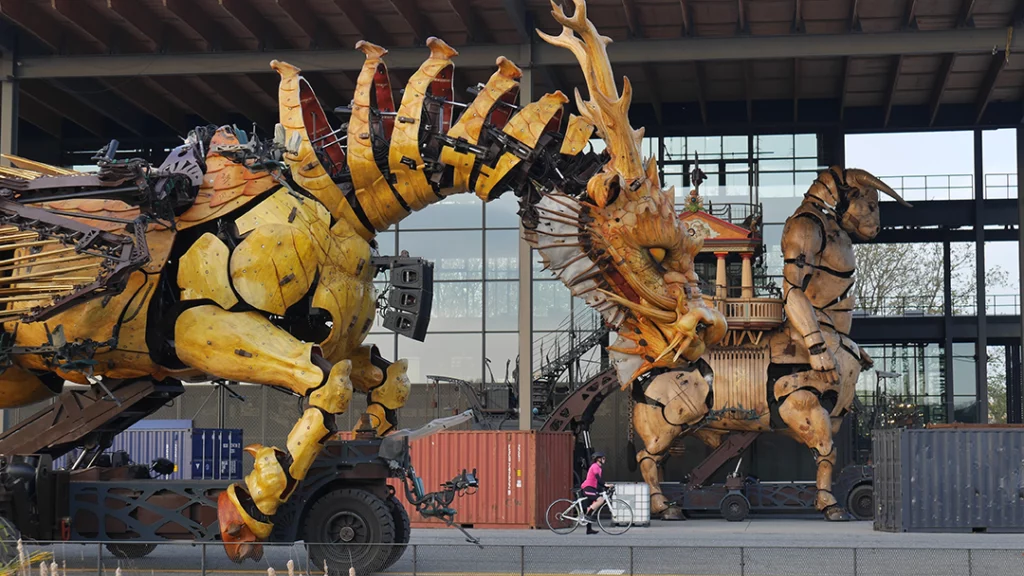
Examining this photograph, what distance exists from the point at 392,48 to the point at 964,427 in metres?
12.4

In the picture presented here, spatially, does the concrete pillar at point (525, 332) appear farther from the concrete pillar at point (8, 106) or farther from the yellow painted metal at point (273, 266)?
the yellow painted metal at point (273, 266)

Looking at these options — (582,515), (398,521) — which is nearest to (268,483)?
(398,521)

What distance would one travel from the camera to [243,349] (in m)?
14.2

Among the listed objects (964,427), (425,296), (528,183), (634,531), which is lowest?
(634,531)

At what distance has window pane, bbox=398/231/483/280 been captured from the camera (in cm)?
3619

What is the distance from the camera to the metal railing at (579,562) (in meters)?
14.7

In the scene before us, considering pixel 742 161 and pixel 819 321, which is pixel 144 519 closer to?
pixel 819 321

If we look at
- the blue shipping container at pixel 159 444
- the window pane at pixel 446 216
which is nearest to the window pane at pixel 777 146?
the window pane at pixel 446 216

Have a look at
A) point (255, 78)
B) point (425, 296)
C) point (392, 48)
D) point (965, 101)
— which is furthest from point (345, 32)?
point (965, 101)

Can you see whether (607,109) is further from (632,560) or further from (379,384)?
(632,560)

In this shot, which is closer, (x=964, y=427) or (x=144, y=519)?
(x=144, y=519)

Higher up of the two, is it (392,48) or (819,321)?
(392,48)

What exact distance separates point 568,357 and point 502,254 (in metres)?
4.17

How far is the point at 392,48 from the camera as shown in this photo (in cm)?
2598
